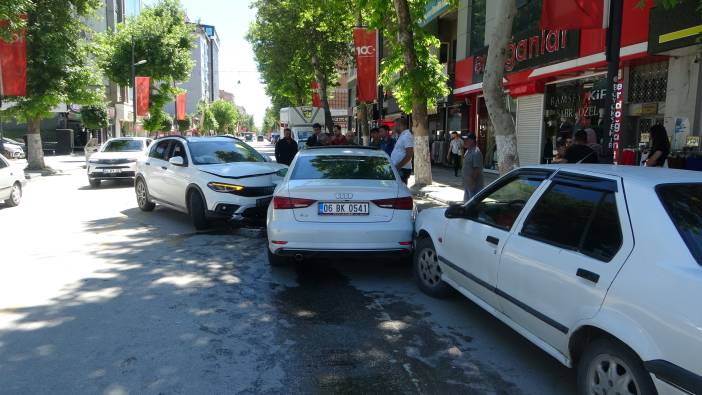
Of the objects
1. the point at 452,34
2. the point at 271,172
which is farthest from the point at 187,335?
the point at 452,34

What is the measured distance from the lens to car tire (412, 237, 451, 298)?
525 centimetres

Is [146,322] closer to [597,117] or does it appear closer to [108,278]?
[108,278]

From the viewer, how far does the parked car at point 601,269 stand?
242cm

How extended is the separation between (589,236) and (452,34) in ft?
77.5

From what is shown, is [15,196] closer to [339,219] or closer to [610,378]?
[339,219]

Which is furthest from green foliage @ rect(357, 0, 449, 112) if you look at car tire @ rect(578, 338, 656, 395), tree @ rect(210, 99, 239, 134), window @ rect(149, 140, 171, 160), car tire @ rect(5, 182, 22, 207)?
tree @ rect(210, 99, 239, 134)

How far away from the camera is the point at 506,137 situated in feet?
28.9

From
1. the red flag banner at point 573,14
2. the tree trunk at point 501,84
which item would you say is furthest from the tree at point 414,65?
the tree trunk at point 501,84

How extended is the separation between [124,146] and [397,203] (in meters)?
14.1

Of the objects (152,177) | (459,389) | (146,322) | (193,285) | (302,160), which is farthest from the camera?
(152,177)

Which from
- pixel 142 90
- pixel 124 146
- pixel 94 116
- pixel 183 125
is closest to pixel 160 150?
pixel 124 146

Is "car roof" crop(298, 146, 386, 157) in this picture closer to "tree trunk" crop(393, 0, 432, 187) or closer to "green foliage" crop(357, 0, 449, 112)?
"green foliage" crop(357, 0, 449, 112)

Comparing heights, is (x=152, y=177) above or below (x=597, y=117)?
below

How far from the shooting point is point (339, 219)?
562cm
